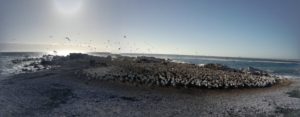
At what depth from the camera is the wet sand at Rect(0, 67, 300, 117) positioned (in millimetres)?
20609

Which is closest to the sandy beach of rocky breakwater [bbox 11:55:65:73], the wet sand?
the wet sand

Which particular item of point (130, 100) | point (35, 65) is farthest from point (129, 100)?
point (35, 65)

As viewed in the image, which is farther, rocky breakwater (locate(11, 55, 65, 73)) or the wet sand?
rocky breakwater (locate(11, 55, 65, 73))

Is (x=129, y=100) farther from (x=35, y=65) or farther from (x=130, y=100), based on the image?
(x=35, y=65)

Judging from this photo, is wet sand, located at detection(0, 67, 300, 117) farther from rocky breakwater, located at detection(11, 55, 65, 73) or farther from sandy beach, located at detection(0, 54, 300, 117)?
rocky breakwater, located at detection(11, 55, 65, 73)

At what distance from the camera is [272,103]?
83.7ft

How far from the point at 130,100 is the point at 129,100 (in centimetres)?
7

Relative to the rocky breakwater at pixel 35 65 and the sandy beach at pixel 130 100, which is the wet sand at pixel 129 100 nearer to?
the sandy beach at pixel 130 100

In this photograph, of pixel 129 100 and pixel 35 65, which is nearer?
pixel 129 100

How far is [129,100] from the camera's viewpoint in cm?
2422

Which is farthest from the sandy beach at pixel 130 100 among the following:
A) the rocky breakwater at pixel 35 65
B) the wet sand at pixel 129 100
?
the rocky breakwater at pixel 35 65

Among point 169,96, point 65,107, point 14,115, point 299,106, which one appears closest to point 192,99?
point 169,96

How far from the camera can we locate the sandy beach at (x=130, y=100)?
67.7ft

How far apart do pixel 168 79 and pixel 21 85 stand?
12.2 m
